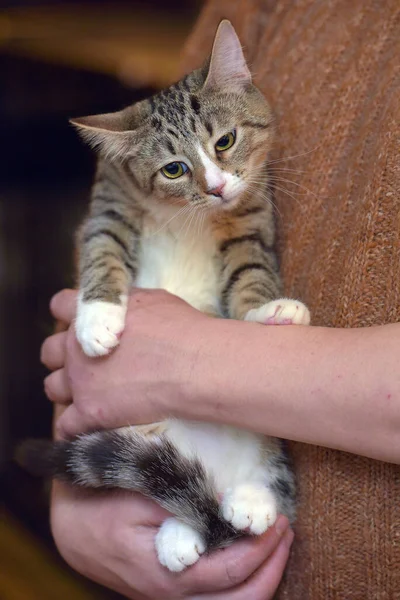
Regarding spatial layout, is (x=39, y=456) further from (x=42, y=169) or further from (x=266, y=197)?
(x=42, y=169)

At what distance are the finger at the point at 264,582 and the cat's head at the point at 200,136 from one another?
0.55 m

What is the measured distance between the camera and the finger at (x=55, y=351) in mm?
1120

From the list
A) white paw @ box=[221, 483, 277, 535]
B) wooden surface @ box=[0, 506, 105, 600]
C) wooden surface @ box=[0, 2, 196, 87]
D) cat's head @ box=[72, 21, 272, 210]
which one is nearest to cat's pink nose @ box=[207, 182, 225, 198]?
cat's head @ box=[72, 21, 272, 210]

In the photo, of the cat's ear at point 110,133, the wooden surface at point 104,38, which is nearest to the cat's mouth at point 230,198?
the cat's ear at point 110,133

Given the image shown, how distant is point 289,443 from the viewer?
3.30 feet

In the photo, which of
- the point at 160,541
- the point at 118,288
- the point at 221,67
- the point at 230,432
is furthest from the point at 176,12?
the point at 160,541

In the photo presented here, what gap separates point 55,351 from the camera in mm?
1131

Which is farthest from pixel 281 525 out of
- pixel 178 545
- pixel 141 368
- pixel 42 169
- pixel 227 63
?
pixel 42 169

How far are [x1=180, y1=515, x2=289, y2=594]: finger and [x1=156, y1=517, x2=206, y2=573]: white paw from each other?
18 millimetres

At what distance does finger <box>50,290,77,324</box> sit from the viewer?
1.16m

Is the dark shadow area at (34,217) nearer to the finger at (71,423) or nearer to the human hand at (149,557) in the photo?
the finger at (71,423)

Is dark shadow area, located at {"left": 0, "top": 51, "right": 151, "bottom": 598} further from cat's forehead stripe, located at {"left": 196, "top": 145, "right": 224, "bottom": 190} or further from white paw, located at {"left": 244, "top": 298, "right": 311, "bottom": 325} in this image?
white paw, located at {"left": 244, "top": 298, "right": 311, "bottom": 325}

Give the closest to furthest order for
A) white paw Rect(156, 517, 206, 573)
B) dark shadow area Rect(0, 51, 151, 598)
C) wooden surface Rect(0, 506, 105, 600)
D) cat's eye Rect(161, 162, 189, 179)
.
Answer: white paw Rect(156, 517, 206, 573), cat's eye Rect(161, 162, 189, 179), dark shadow area Rect(0, 51, 151, 598), wooden surface Rect(0, 506, 105, 600)

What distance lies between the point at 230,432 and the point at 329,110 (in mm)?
527
